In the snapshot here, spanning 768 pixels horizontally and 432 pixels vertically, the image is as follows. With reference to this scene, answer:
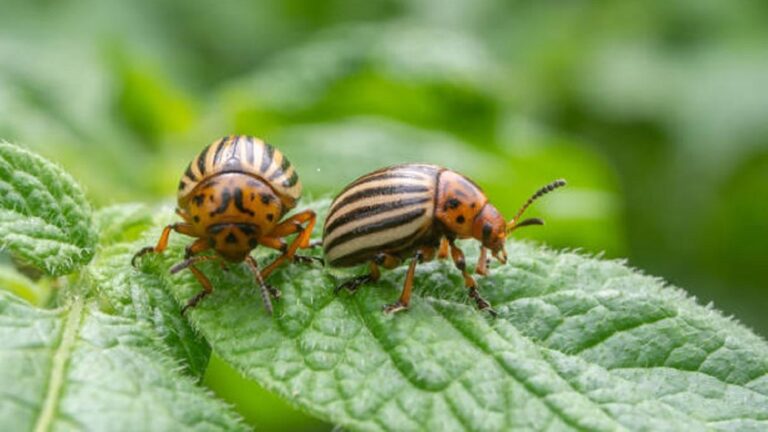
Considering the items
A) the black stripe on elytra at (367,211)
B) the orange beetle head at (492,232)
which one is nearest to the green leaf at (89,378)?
the black stripe on elytra at (367,211)

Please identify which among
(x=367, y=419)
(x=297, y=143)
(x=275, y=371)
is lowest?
(x=367, y=419)

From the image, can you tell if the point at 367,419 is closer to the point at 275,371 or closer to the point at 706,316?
the point at 275,371

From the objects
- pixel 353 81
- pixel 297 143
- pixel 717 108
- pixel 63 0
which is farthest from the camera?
pixel 63 0

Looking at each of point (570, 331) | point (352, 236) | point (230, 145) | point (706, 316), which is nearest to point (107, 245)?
point (230, 145)

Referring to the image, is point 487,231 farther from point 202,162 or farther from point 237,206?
point 202,162

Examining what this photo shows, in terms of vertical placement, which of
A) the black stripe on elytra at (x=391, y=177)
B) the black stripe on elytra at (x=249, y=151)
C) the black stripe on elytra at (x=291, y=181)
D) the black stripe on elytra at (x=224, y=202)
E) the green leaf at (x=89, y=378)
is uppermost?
the black stripe on elytra at (x=249, y=151)

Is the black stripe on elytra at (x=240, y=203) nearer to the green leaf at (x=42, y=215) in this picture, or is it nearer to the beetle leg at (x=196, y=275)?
the beetle leg at (x=196, y=275)

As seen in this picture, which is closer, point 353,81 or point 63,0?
point 353,81

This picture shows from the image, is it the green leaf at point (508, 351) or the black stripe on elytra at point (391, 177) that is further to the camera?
the black stripe on elytra at point (391, 177)
